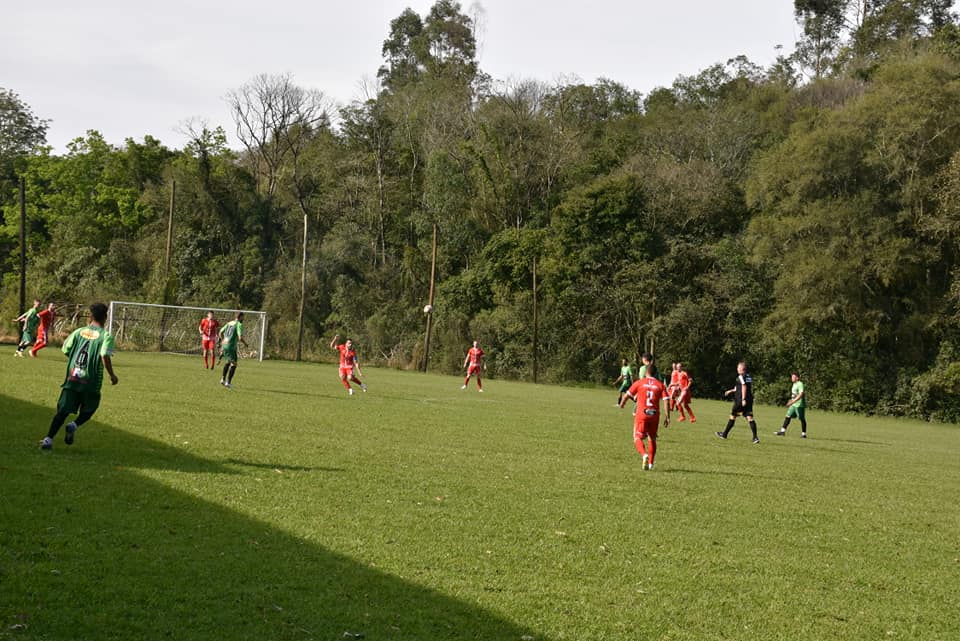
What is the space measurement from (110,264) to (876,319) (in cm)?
5171

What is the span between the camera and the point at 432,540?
7.73 metres

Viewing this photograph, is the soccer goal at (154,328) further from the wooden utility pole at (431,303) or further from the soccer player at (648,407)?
the soccer player at (648,407)

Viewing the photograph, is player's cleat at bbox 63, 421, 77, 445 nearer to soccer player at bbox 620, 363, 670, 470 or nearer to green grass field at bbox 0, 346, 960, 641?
green grass field at bbox 0, 346, 960, 641

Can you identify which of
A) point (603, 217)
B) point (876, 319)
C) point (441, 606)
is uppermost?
point (603, 217)

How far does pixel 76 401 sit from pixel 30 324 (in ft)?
68.0

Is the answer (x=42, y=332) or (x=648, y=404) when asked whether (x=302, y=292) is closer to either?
(x=42, y=332)

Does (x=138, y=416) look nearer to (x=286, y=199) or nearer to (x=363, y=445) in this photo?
(x=363, y=445)

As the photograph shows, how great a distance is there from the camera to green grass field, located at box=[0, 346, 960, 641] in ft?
18.7

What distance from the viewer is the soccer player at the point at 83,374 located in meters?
10.3

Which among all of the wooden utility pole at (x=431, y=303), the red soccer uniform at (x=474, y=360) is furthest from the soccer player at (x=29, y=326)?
the wooden utility pole at (x=431, y=303)

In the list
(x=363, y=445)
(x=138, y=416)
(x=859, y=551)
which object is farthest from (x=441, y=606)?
(x=138, y=416)

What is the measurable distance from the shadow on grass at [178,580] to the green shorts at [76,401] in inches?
77.9

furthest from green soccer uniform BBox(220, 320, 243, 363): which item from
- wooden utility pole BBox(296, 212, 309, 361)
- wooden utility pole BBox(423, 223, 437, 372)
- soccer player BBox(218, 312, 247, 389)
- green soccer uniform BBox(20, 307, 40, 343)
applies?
wooden utility pole BBox(423, 223, 437, 372)

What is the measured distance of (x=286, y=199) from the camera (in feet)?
230
